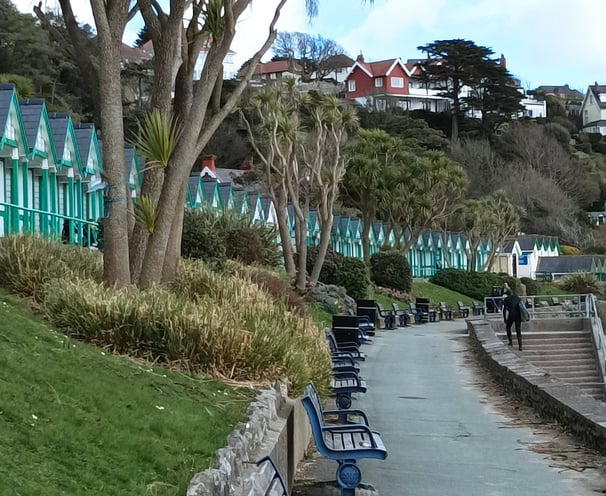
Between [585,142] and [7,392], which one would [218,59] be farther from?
[585,142]

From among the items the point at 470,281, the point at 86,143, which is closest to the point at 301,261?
the point at 86,143

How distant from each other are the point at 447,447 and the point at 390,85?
391 feet

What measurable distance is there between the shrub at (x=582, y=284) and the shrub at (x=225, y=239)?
42.3m

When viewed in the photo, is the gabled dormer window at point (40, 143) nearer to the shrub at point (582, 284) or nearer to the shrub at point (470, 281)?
the shrub at point (470, 281)

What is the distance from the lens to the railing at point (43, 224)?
19.7 metres

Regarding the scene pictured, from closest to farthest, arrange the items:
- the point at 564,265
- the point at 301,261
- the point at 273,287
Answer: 1. the point at 273,287
2. the point at 301,261
3. the point at 564,265

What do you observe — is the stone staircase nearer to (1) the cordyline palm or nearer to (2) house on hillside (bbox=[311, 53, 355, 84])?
(1) the cordyline palm

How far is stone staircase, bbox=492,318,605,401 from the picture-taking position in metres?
26.0

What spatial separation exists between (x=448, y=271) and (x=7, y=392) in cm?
5444

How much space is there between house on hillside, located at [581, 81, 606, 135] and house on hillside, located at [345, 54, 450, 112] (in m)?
34.0

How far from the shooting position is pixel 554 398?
11672 millimetres

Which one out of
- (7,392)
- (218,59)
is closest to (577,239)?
(218,59)

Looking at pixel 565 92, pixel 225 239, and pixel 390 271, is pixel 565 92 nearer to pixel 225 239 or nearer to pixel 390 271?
pixel 390 271

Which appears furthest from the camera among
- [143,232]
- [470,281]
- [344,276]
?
[470,281]
